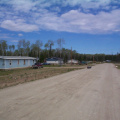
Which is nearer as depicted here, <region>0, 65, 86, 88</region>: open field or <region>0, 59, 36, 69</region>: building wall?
<region>0, 65, 86, 88</region>: open field

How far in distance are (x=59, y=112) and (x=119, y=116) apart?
2.09 m

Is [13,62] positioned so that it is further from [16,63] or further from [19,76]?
[19,76]

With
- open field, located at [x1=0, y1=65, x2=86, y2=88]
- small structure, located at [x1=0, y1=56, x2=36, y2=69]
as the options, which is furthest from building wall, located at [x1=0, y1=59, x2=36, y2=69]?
open field, located at [x1=0, y1=65, x2=86, y2=88]

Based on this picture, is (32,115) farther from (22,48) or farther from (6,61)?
(22,48)

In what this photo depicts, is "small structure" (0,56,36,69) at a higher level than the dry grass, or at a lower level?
higher

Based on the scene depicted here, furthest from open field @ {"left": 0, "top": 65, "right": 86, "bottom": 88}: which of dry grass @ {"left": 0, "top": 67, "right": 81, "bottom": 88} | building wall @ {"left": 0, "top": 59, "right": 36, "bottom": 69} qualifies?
building wall @ {"left": 0, "top": 59, "right": 36, "bottom": 69}

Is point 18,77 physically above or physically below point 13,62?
below

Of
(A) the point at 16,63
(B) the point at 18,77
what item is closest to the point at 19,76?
(B) the point at 18,77

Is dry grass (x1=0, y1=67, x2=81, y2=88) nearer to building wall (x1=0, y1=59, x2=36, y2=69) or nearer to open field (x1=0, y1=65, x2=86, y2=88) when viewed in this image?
open field (x1=0, y1=65, x2=86, y2=88)

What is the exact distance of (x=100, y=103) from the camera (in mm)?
7129

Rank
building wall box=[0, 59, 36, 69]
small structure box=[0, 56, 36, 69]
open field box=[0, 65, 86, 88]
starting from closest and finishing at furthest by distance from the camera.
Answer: open field box=[0, 65, 86, 88], small structure box=[0, 56, 36, 69], building wall box=[0, 59, 36, 69]

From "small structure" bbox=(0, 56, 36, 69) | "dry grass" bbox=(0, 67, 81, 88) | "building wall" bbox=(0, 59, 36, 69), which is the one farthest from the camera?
"building wall" bbox=(0, 59, 36, 69)

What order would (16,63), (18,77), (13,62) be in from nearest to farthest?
(18,77), (13,62), (16,63)

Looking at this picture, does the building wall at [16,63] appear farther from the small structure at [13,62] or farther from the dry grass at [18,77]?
the dry grass at [18,77]
